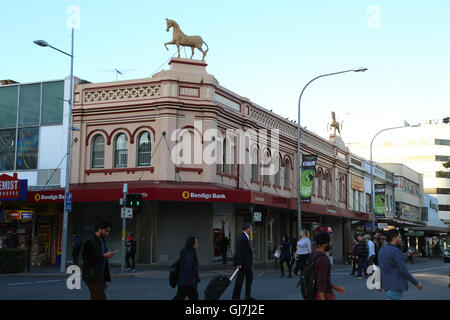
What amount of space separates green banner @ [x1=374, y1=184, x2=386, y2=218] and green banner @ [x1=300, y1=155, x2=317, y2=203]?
1644 centimetres

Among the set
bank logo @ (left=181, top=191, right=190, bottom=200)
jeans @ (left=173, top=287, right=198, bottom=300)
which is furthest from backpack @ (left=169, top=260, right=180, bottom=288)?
bank logo @ (left=181, top=191, right=190, bottom=200)

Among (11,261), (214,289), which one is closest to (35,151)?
(11,261)

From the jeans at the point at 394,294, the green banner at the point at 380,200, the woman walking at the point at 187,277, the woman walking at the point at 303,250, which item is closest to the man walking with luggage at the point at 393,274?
the jeans at the point at 394,294

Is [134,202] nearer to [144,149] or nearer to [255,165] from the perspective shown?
[144,149]

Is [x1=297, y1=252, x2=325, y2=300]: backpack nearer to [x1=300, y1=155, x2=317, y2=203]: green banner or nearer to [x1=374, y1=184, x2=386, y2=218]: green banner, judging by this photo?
[x1=300, y1=155, x2=317, y2=203]: green banner

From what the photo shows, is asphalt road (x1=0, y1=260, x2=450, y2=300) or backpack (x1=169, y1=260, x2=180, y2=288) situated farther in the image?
asphalt road (x1=0, y1=260, x2=450, y2=300)

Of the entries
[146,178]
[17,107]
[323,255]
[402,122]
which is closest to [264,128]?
[146,178]

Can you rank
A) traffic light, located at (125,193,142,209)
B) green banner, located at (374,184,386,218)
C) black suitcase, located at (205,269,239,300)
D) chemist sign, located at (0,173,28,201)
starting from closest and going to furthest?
1. black suitcase, located at (205,269,239,300)
2. traffic light, located at (125,193,142,209)
3. chemist sign, located at (0,173,28,201)
4. green banner, located at (374,184,386,218)

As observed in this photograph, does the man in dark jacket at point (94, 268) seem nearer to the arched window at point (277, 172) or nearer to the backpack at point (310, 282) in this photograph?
the backpack at point (310, 282)

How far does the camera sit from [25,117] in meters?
29.4

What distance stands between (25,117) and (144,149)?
7.40 metres

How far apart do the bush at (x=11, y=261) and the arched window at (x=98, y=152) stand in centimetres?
703

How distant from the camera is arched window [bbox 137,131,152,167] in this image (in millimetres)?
26469

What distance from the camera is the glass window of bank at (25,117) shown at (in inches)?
1129
